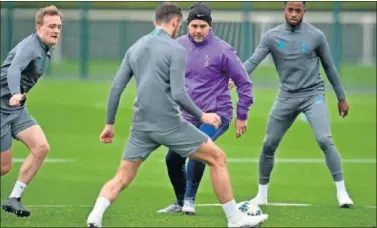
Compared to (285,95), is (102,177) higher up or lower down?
lower down

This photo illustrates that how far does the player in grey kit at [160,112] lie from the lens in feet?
35.7

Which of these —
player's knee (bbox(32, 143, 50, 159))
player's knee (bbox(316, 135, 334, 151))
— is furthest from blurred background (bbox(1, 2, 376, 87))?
player's knee (bbox(32, 143, 50, 159))

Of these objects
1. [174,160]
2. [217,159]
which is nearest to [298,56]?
[174,160]

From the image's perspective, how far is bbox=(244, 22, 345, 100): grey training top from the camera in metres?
14.1

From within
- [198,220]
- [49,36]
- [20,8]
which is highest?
[49,36]

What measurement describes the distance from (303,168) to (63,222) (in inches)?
297

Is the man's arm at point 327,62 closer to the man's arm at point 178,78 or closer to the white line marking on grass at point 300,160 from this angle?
the man's arm at point 178,78

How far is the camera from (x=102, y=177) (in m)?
18.0

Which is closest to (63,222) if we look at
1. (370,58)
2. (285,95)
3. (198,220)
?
(198,220)

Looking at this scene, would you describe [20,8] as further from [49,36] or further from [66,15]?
[49,36]

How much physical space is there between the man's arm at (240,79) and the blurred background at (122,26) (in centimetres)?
2346

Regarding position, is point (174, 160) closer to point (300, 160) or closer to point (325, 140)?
point (325, 140)

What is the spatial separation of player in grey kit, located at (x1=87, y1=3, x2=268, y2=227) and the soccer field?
107cm

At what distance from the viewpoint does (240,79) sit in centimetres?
1284
